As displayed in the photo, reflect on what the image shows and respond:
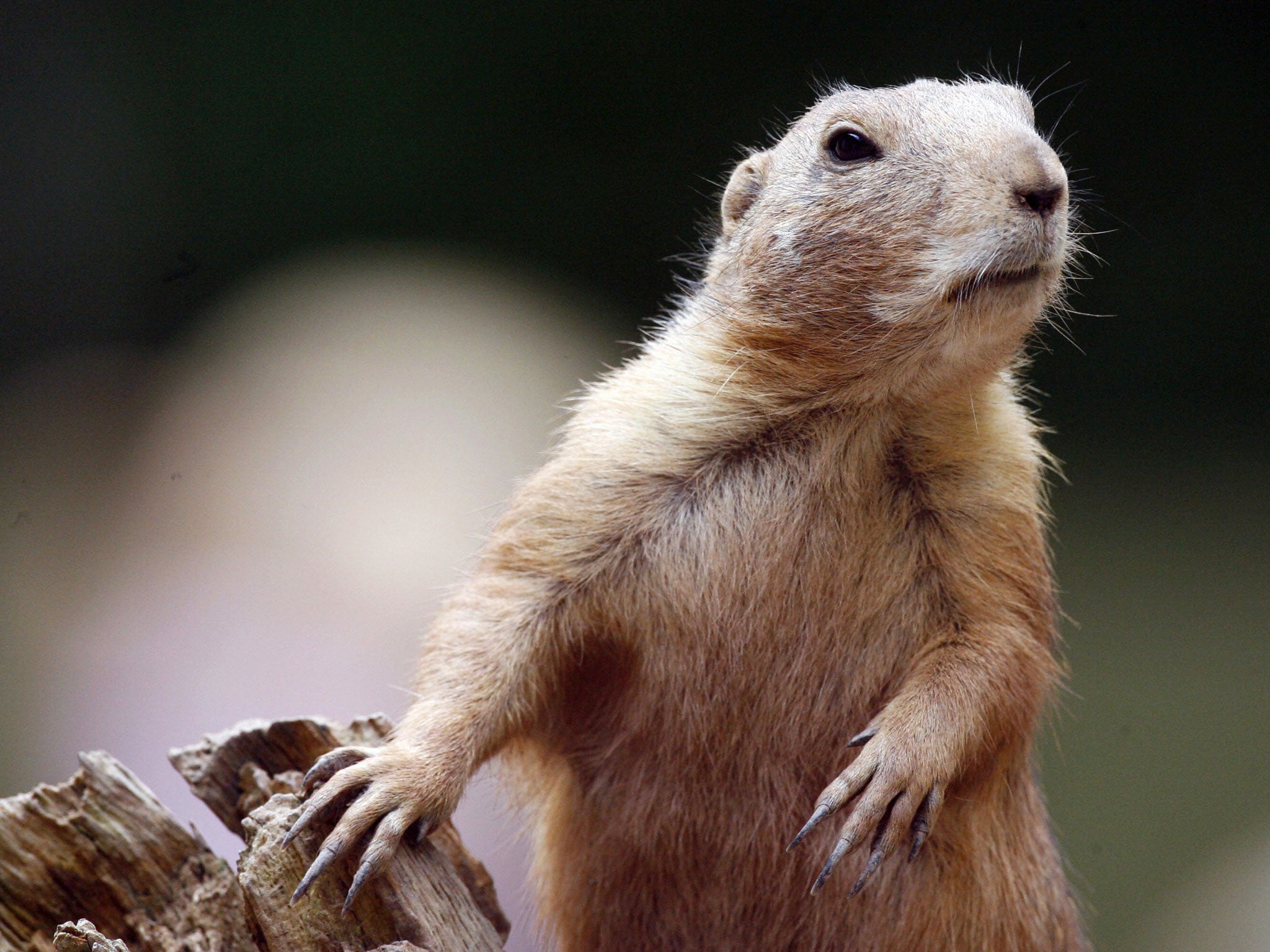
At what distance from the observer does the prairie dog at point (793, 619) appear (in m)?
2.94

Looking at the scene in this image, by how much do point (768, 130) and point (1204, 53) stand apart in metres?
1.72

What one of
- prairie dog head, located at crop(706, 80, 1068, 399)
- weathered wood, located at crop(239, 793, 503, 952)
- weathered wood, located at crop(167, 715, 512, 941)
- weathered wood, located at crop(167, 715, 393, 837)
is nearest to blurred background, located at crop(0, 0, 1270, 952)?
weathered wood, located at crop(167, 715, 512, 941)

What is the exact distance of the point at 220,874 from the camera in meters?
3.35

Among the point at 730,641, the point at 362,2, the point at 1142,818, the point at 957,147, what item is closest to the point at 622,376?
the point at 730,641

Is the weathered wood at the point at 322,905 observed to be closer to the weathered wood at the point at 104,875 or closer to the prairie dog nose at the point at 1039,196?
the weathered wood at the point at 104,875

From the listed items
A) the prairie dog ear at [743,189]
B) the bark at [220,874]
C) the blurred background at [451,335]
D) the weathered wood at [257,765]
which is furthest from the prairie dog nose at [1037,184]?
the weathered wood at [257,765]

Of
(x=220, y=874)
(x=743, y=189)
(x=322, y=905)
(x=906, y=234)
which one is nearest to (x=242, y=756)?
(x=220, y=874)

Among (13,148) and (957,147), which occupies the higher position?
(957,147)

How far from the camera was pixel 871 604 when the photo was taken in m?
3.08

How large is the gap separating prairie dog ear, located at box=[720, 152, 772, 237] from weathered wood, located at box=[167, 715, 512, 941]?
181cm

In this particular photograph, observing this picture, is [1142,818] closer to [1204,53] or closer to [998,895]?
[998,895]

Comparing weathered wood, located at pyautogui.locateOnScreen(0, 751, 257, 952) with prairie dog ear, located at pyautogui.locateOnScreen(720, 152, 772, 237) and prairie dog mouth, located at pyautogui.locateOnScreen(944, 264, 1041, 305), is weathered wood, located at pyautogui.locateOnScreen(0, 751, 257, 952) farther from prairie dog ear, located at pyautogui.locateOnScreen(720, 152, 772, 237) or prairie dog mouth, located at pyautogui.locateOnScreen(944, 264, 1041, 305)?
prairie dog mouth, located at pyautogui.locateOnScreen(944, 264, 1041, 305)

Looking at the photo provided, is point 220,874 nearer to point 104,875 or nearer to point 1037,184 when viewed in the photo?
point 104,875

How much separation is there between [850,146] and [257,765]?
2.37m
